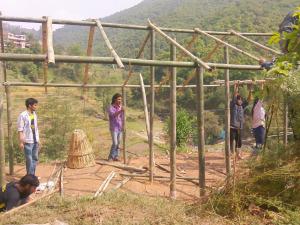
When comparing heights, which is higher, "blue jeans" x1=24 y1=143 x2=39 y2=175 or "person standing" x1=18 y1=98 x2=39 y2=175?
"person standing" x1=18 y1=98 x2=39 y2=175

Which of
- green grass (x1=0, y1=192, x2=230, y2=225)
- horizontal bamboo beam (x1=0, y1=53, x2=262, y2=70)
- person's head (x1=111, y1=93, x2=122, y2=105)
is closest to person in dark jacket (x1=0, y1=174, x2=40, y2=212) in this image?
green grass (x1=0, y1=192, x2=230, y2=225)

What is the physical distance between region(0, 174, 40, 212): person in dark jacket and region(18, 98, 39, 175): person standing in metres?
1.70

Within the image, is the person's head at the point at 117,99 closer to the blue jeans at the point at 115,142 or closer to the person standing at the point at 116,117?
the person standing at the point at 116,117

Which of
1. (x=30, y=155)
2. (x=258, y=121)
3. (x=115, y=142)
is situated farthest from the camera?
(x=115, y=142)

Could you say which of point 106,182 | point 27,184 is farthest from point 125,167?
point 27,184

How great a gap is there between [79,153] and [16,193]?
351 cm

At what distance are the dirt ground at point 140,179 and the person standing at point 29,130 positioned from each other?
74 cm

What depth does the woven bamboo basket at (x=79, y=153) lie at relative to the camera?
7750 millimetres

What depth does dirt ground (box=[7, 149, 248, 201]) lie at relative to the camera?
245 inches

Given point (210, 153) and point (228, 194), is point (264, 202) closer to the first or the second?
point (228, 194)

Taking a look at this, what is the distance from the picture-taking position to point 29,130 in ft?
20.0

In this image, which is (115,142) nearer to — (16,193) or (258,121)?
(258,121)

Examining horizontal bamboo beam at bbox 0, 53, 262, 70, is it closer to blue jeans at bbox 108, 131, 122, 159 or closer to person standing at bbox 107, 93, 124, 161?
person standing at bbox 107, 93, 124, 161

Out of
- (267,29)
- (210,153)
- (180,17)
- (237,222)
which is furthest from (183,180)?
(180,17)
